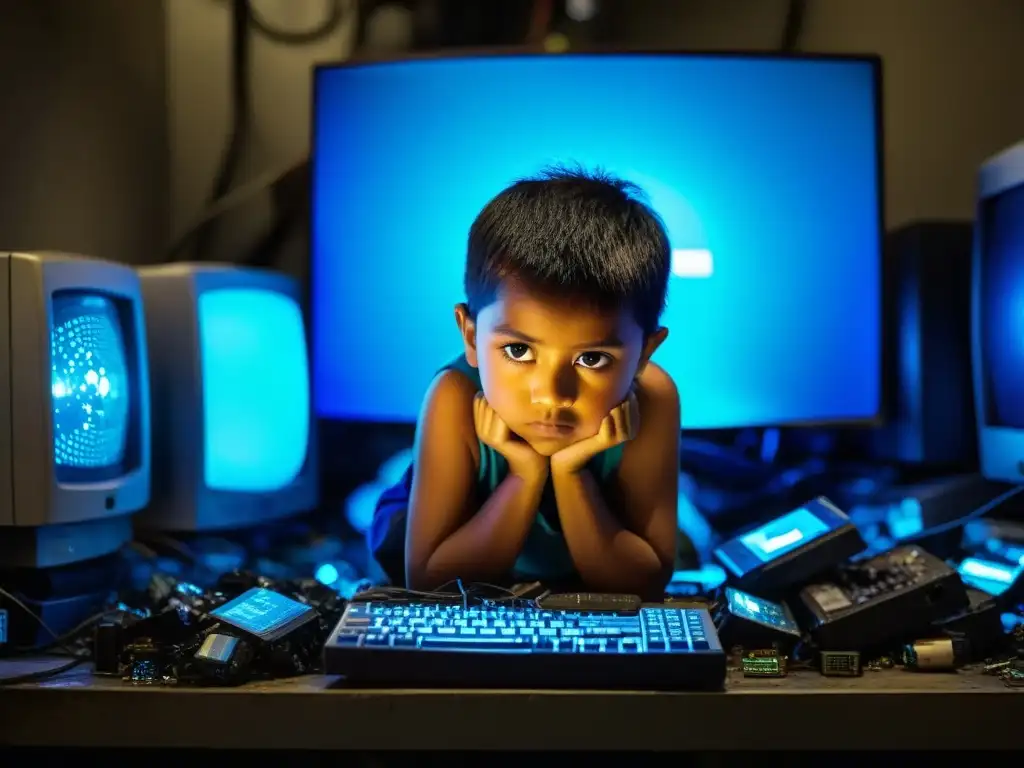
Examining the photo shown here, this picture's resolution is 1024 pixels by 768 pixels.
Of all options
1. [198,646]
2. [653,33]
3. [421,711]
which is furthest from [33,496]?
[653,33]

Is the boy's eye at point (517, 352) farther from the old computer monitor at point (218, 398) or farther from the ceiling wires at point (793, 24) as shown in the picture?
the ceiling wires at point (793, 24)

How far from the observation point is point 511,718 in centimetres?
77

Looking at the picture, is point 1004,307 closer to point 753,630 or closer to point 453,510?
point 753,630

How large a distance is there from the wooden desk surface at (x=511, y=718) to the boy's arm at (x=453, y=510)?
15 cm

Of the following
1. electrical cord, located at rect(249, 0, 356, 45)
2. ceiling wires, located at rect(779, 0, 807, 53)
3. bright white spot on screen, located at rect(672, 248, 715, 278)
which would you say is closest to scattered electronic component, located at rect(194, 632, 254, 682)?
bright white spot on screen, located at rect(672, 248, 715, 278)

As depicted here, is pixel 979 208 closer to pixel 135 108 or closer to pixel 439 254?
pixel 439 254

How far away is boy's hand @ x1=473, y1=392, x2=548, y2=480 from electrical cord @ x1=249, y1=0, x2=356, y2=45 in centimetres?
96

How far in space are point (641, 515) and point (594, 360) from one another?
188 mm

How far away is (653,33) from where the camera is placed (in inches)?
60.2

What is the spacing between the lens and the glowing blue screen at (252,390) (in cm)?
117

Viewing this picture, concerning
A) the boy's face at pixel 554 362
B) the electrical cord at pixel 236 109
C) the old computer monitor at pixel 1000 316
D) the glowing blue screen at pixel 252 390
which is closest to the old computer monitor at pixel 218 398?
the glowing blue screen at pixel 252 390

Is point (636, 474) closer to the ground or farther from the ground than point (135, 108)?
closer to the ground

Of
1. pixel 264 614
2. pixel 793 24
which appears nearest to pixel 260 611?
pixel 264 614

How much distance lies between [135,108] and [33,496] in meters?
0.77
